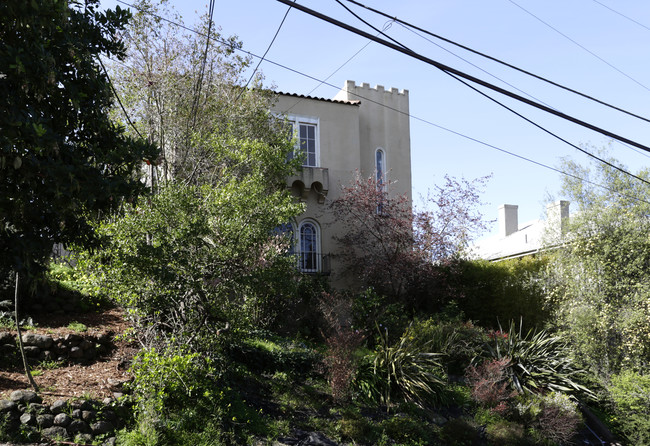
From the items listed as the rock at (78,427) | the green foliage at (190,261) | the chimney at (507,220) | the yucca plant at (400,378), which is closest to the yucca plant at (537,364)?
the yucca plant at (400,378)

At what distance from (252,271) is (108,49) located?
4397mm

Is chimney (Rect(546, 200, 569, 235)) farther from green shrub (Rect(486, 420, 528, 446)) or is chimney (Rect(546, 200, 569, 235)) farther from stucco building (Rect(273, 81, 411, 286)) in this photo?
green shrub (Rect(486, 420, 528, 446))

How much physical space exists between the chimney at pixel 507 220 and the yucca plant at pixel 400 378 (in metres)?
18.6

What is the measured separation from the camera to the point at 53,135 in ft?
21.6

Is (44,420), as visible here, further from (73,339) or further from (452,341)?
(452,341)

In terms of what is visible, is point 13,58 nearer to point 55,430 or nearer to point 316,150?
→ point 55,430

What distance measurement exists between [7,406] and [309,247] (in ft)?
41.5

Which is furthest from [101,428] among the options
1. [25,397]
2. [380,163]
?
[380,163]

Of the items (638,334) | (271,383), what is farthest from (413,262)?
(271,383)

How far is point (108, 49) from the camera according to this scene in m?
8.19

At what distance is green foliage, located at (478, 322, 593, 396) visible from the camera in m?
14.3

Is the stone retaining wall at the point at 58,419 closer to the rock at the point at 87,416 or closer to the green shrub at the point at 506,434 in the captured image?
the rock at the point at 87,416

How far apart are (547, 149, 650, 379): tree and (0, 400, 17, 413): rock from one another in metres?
12.8

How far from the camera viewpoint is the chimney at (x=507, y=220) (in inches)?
1208
